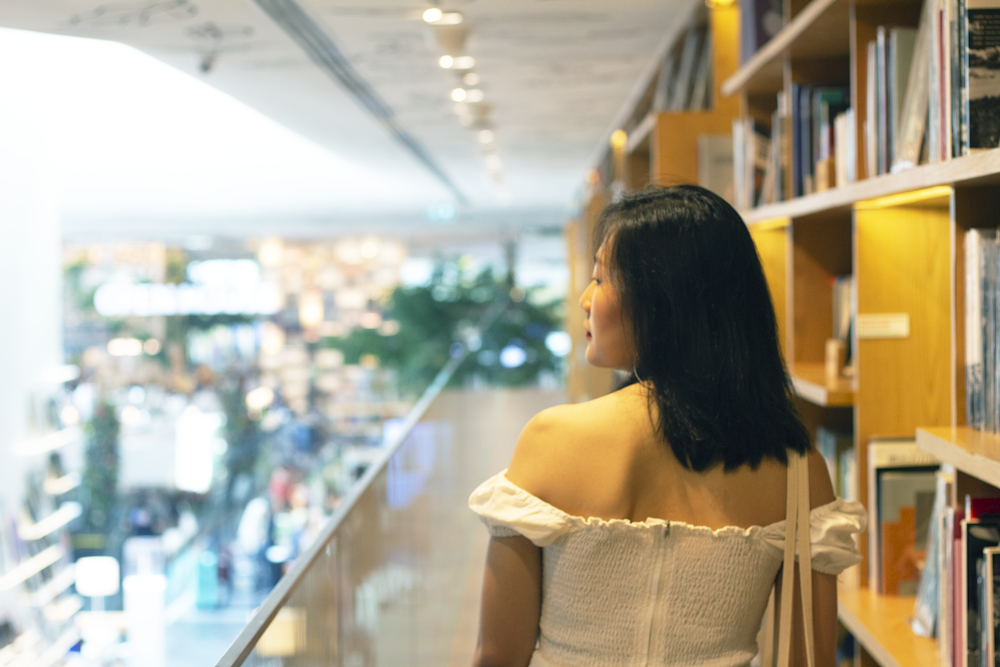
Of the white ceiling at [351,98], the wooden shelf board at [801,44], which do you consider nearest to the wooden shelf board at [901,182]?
the wooden shelf board at [801,44]

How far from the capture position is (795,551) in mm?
1023

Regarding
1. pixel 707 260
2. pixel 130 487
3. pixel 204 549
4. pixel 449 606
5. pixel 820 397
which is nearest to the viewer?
pixel 707 260

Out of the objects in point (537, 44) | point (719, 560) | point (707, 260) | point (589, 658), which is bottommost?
point (589, 658)

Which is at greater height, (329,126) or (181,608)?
(329,126)

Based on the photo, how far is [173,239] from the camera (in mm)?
14969

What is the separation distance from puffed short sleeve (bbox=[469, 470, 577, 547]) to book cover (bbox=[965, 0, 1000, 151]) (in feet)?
2.65

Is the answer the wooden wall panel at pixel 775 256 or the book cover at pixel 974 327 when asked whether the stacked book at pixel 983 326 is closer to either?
the book cover at pixel 974 327

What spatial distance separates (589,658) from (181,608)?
41.5 feet

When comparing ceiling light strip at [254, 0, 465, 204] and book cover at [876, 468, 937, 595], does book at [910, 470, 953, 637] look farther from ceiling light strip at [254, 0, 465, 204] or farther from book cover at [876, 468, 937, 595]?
ceiling light strip at [254, 0, 465, 204]

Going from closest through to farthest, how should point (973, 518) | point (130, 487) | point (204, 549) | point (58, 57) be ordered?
point (973, 518)
point (58, 57)
point (204, 549)
point (130, 487)

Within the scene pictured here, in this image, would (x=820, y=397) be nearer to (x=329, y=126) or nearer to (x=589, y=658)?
(x=589, y=658)

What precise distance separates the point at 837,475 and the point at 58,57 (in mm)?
4938

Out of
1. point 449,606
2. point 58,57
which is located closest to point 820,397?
point 449,606

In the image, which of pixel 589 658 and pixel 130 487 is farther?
pixel 130 487
